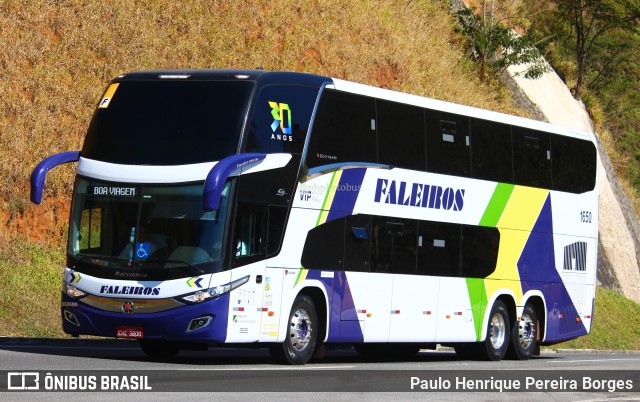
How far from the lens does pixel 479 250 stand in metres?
23.6

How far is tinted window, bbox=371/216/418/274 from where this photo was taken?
68.6 feet

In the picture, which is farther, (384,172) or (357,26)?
(357,26)

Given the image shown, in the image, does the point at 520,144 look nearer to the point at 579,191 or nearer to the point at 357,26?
the point at 579,191

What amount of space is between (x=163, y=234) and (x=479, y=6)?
36762 millimetres

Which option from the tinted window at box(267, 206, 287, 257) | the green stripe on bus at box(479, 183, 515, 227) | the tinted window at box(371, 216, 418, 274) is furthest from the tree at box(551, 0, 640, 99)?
the tinted window at box(267, 206, 287, 257)

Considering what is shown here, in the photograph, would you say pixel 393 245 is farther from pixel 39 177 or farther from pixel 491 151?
pixel 39 177

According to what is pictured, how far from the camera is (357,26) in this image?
1693 inches

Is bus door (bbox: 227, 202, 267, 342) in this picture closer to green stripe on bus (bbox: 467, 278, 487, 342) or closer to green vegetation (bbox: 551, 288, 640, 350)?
green stripe on bus (bbox: 467, 278, 487, 342)

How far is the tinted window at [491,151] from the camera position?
77.5ft

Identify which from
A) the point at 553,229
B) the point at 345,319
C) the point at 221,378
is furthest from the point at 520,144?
the point at 221,378

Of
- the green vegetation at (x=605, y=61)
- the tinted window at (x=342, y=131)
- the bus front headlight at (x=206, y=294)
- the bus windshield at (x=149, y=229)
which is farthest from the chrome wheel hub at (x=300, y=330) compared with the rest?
the green vegetation at (x=605, y=61)

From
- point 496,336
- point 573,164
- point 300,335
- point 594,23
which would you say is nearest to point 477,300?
point 496,336

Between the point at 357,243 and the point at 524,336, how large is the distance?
6.61m

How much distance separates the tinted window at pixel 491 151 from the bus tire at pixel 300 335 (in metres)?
5.46
